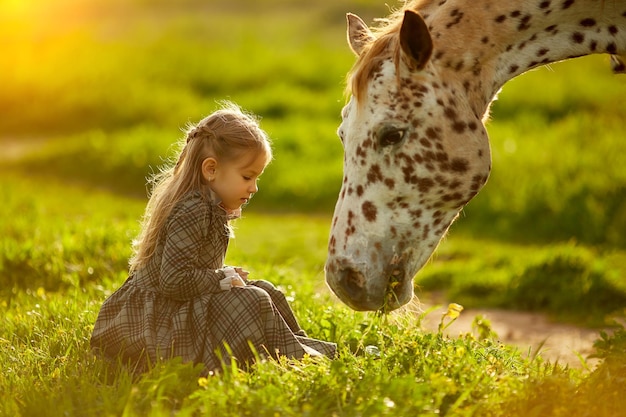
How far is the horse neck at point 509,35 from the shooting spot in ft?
13.1

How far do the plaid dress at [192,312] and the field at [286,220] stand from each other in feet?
0.58

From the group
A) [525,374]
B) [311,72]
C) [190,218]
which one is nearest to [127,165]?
[311,72]

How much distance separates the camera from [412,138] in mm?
3895

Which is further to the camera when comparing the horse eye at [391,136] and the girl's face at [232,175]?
the girl's face at [232,175]

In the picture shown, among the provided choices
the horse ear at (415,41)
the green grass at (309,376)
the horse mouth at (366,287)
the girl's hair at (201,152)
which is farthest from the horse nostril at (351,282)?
the horse ear at (415,41)

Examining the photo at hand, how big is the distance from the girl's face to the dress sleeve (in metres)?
0.19

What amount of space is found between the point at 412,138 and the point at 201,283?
1.17 m

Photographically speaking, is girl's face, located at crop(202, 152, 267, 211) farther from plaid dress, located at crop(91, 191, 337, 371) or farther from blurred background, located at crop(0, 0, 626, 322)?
blurred background, located at crop(0, 0, 626, 322)

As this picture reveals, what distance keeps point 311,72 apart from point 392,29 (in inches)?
449

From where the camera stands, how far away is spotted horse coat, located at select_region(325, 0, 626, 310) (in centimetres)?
386

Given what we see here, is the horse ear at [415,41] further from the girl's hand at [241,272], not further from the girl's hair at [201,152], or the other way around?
the girl's hand at [241,272]

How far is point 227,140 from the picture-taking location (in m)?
4.14

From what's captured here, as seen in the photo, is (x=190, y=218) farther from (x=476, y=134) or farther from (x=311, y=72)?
(x=311, y=72)

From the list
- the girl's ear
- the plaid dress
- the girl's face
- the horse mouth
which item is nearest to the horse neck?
the horse mouth
